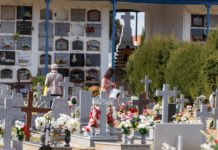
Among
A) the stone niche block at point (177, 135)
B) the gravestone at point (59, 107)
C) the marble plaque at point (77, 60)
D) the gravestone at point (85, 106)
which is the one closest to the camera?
the stone niche block at point (177, 135)

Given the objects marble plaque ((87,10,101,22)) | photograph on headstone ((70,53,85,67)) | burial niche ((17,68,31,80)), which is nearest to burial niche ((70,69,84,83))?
photograph on headstone ((70,53,85,67))

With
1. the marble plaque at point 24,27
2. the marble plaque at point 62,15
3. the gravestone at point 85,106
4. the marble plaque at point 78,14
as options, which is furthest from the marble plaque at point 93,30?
the gravestone at point 85,106

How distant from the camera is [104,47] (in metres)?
26.4

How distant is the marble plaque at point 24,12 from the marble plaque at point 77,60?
2.45 meters

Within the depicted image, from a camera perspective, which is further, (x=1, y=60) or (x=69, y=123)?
(x=1, y=60)

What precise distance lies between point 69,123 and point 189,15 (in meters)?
18.5

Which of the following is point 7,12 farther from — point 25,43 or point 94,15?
point 94,15

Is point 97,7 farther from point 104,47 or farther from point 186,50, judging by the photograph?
point 186,50

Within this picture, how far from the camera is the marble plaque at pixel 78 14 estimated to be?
26.0m

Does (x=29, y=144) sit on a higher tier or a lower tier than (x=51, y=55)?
lower

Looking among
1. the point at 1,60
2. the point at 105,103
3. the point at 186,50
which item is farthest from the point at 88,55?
the point at 105,103

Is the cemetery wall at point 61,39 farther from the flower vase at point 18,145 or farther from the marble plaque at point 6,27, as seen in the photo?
the flower vase at point 18,145

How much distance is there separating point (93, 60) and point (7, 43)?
377cm

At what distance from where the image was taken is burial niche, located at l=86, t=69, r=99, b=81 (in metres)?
26.0
